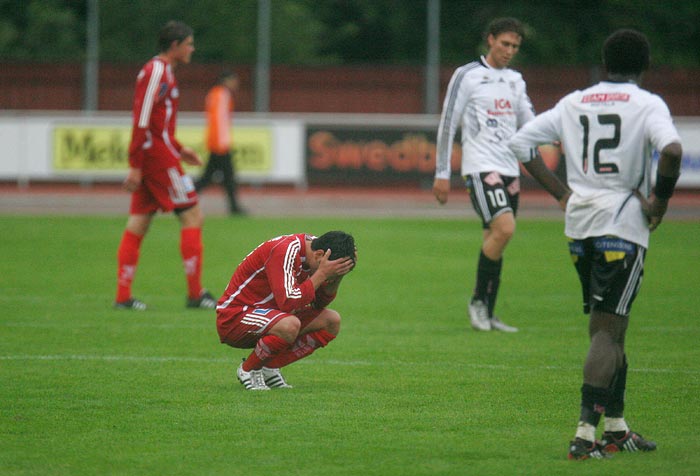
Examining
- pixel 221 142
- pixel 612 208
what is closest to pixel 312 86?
pixel 221 142

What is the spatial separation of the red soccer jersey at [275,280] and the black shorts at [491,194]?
2.92 meters

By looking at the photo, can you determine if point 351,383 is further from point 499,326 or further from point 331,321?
point 499,326

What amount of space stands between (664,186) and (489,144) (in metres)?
4.38

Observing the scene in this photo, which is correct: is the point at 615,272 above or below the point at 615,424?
above

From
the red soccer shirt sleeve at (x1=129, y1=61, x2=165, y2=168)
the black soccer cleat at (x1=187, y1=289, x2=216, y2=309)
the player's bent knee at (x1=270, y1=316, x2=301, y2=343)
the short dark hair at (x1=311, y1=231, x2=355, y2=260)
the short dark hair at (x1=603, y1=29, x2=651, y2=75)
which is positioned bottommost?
the black soccer cleat at (x1=187, y1=289, x2=216, y2=309)

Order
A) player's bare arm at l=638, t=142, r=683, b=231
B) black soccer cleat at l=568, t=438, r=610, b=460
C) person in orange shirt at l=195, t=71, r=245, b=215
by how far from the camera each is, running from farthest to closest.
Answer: person in orange shirt at l=195, t=71, r=245, b=215 < black soccer cleat at l=568, t=438, r=610, b=460 < player's bare arm at l=638, t=142, r=683, b=231

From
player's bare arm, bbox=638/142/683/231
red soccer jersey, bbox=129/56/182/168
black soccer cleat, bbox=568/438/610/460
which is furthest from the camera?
red soccer jersey, bbox=129/56/182/168

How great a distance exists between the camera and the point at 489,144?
9.66m

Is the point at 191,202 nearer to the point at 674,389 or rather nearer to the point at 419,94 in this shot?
the point at 674,389

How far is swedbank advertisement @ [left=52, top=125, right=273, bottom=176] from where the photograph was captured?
24016mm

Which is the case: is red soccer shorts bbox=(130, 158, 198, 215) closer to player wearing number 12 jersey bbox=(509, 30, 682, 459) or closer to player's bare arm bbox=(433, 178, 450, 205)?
player's bare arm bbox=(433, 178, 450, 205)

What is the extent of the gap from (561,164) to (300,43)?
15225mm

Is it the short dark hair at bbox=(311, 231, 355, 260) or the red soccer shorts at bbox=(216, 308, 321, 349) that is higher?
the short dark hair at bbox=(311, 231, 355, 260)

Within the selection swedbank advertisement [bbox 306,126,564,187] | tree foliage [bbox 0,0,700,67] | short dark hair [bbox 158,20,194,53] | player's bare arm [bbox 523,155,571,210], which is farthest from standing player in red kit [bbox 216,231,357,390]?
tree foliage [bbox 0,0,700,67]
